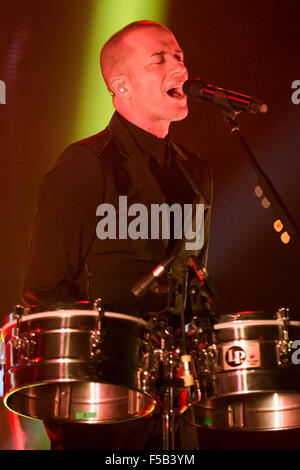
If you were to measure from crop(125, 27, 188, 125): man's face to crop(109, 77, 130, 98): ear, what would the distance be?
0.03 meters

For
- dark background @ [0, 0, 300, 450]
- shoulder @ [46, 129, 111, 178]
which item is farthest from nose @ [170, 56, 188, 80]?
shoulder @ [46, 129, 111, 178]

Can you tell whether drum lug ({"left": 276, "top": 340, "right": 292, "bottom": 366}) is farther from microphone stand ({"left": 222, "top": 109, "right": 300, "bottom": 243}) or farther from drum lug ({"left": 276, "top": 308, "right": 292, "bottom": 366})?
microphone stand ({"left": 222, "top": 109, "right": 300, "bottom": 243})

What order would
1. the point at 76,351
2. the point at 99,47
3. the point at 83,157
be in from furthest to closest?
1. the point at 99,47
2. the point at 83,157
3. the point at 76,351

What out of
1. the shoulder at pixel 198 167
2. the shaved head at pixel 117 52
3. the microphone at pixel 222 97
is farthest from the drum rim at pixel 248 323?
the shaved head at pixel 117 52

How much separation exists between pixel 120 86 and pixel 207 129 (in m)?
0.44

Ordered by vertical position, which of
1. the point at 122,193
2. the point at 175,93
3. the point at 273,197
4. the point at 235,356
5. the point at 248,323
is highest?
the point at 175,93

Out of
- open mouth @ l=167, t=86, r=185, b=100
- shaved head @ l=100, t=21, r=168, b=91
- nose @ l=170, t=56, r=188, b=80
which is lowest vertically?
open mouth @ l=167, t=86, r=185, b=100

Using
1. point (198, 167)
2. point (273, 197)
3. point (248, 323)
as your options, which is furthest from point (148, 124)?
point (248, 323)

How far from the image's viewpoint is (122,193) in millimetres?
2750

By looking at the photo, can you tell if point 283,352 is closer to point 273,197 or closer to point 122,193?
point 273,197

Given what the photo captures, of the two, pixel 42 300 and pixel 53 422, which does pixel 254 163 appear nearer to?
pixel 42 300

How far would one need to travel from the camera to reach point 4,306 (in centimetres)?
277

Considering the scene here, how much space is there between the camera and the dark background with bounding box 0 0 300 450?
2883mm

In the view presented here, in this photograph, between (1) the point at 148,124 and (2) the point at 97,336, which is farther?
(1) the point at 148,124
